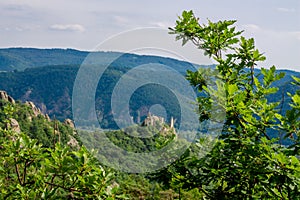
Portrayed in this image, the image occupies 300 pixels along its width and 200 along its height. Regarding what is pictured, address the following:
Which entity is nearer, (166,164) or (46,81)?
(166,164)

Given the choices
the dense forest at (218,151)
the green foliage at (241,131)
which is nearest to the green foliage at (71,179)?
the dense forest at (218,151)

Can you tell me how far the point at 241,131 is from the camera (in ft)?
8.63

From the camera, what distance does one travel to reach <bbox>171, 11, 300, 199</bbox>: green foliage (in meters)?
2.17

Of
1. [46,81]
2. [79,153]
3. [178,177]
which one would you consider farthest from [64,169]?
[46,81]

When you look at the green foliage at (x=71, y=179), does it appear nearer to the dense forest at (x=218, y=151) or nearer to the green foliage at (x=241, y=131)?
the dense forest at (x=218, y=151)

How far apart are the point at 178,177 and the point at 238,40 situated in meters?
1.35

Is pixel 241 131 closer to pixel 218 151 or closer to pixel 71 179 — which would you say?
pixel 218 151

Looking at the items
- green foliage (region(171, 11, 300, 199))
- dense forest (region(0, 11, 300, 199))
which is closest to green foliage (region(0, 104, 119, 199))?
dense forest (region(0, 11, 300, 199))

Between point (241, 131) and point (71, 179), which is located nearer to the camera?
point (71, 179)

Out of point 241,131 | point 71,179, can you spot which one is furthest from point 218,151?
point 71,179

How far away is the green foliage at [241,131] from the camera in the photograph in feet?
7.12

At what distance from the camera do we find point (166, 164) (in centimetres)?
330

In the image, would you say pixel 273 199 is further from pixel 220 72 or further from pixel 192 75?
pixel 192 75

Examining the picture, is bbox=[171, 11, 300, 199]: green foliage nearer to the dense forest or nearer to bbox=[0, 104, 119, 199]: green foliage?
the dense forest
